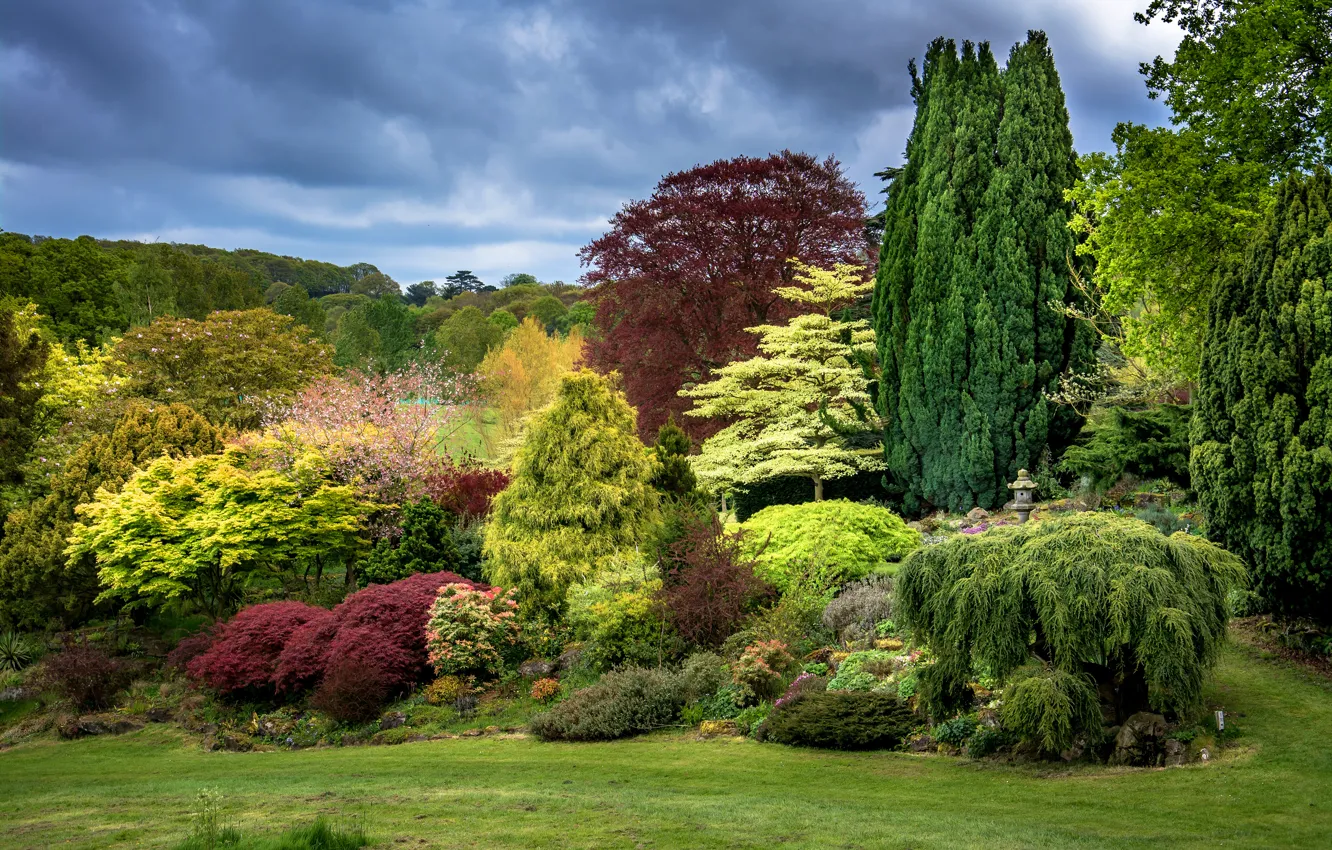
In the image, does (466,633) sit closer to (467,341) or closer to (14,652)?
(14,652)

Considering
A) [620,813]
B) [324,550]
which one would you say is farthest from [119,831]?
[324,550]

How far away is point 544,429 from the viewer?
53.9 ft

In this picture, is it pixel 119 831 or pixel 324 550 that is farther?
pixel 324 550

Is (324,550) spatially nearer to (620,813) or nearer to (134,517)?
(134,517)

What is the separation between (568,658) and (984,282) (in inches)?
444

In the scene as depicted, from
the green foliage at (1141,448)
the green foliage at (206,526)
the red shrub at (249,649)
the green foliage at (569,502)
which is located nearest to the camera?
the red shrub at (249,649)

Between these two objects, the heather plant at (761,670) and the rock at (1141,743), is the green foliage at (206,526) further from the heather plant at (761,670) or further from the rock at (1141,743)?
the rock at (1141,743)

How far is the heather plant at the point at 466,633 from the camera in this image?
14.4 metres

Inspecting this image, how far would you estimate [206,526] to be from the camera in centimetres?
1755

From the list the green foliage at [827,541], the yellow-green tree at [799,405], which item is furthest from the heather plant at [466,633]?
the yellow-green tree at [799,405]

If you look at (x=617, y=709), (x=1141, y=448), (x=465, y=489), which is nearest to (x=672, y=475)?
(x=465, y=489)

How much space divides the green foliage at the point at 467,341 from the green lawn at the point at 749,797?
126 feet

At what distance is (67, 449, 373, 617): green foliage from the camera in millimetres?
17578

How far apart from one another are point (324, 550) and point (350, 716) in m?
6.35
